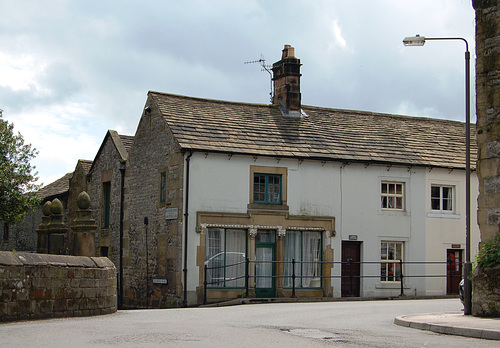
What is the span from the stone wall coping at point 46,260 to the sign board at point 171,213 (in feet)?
30.4

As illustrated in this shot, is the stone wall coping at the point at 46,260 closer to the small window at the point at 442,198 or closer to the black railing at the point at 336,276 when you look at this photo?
the black railing at the point at 336,276

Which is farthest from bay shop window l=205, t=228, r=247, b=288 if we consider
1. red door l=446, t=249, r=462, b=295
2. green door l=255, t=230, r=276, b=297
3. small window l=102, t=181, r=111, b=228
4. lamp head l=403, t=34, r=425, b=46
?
lamp head l=403, t=34, r=425, b=46

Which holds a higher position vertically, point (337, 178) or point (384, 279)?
point (337, 178)

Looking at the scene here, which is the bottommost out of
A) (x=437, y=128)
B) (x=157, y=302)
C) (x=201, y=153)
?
(x=157, y=302)

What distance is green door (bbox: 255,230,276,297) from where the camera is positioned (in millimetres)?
26766

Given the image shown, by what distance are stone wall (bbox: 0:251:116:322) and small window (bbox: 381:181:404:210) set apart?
48.7 ft

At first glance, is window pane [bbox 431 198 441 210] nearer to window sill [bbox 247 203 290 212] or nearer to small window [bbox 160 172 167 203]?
window sill [bbox 247 203 290 212]

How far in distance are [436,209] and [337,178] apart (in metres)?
4.59

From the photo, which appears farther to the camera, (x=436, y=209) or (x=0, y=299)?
(x=436, y=209)

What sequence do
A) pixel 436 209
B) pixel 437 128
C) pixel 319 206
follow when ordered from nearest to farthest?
pixel 319 206, pixel 436 209, pixel 437 128

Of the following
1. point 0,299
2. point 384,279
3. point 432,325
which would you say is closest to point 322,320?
point 432,325

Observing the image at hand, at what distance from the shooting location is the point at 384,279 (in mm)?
28594

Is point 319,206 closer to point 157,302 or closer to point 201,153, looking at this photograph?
point 201,153

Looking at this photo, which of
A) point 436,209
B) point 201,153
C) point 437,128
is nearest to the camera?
point 201,153
